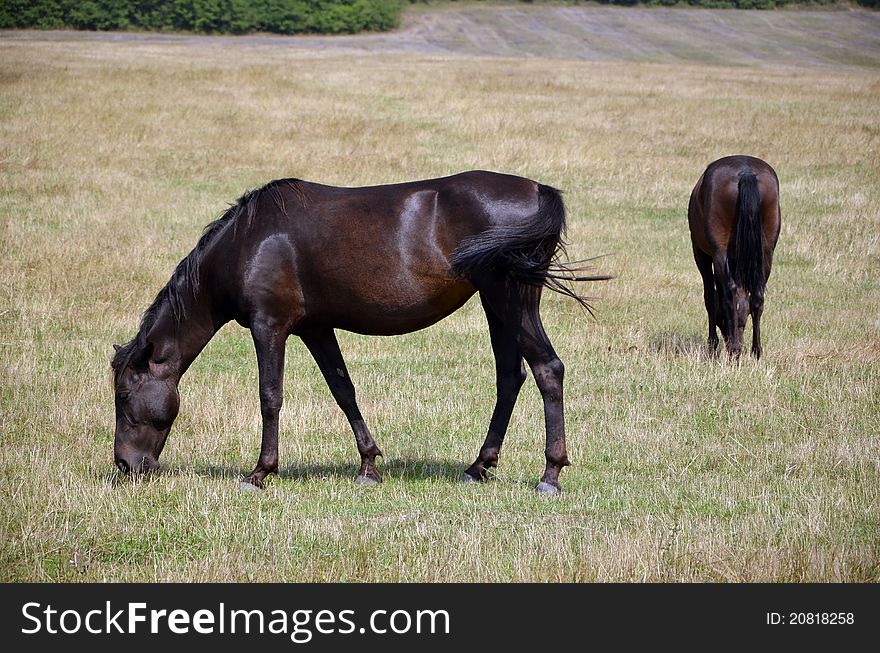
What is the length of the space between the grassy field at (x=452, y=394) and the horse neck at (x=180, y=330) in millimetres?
893

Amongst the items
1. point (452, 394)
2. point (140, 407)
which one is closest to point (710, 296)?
point (452, 394)

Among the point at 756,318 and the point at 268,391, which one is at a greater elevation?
the point at 268,391

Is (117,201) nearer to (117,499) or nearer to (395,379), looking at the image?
(395,379)

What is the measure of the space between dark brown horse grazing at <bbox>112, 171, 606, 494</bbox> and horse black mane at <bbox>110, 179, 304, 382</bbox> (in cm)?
1

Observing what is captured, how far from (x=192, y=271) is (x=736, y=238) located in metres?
6.48

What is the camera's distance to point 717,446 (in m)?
7.84

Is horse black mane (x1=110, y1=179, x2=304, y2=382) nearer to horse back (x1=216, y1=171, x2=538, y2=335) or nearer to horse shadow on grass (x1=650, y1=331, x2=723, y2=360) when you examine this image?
horse back (x1=216, y1=171, x2=538, y2=335)

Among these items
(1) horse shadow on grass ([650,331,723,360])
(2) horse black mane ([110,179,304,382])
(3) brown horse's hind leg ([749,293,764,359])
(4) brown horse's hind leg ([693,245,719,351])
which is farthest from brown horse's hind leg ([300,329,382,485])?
(4) brown horse's hind leg ([693,245,719,351])

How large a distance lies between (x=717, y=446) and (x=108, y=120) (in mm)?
22918

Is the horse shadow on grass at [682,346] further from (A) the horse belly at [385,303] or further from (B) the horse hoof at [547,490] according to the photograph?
(A) the horse belly at [385,303]

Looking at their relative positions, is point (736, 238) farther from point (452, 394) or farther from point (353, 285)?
point (353, 285)

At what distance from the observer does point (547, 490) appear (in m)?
6.85

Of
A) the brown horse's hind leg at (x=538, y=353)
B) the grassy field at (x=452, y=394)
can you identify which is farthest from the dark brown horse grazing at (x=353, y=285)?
the grassy field at (x=452, y=394)
